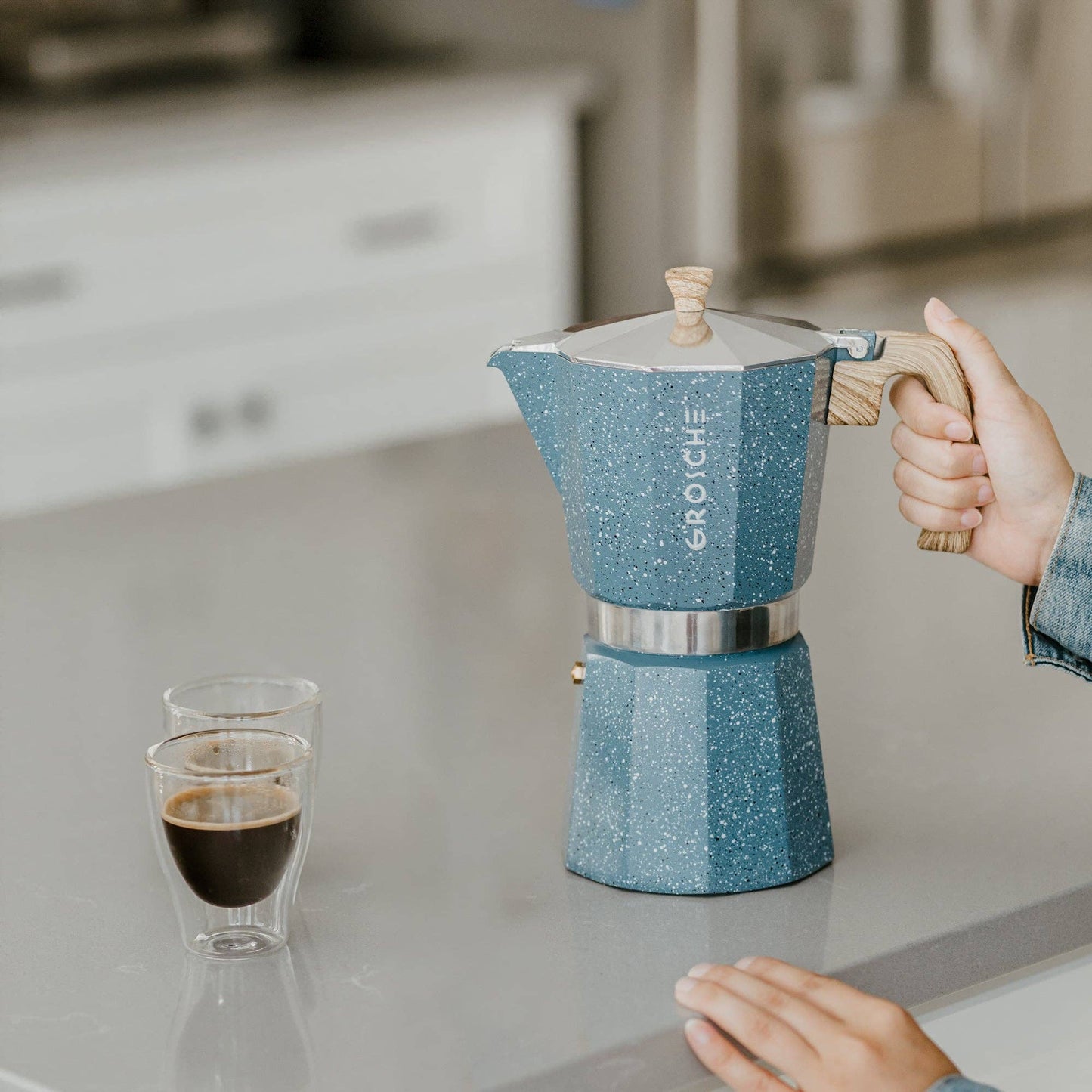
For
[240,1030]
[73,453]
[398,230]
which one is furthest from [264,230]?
[240,1030]

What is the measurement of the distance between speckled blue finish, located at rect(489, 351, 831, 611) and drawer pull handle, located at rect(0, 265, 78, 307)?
1.95m

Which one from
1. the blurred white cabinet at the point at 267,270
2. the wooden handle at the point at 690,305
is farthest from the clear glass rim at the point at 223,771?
the blurred white cabinet at the point at 267,270

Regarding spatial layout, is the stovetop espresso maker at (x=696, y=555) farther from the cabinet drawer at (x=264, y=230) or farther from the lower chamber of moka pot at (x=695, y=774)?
the cabinet drawer at (x=264, y=230)

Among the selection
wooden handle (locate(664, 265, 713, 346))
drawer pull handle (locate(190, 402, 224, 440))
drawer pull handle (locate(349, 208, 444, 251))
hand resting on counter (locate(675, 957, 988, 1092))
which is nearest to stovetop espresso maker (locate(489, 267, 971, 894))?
wooden handle (locate(664, 265, 713, 346))

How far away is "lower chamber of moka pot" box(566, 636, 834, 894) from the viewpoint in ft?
2.60

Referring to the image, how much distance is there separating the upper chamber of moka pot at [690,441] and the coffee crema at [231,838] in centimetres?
18

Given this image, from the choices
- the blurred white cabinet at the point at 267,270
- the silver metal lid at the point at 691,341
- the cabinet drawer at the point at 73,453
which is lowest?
the cabinet drawer at the point at 73,453

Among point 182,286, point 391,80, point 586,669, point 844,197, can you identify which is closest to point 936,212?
point 844,197

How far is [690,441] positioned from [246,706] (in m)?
0.26

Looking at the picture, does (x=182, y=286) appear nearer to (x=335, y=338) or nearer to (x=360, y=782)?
(x=335, y=338)

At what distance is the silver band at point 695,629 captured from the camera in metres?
0.79

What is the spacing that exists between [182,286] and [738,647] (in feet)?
6.91

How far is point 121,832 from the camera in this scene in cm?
88

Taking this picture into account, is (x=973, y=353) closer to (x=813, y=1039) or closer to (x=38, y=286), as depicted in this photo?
(x=813, y=1039)
